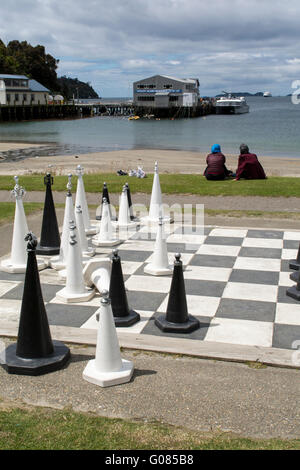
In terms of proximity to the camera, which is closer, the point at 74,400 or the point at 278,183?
the point at 74,400

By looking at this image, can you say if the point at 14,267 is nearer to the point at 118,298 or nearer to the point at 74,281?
the point at 74,281

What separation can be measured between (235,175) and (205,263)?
9.98m

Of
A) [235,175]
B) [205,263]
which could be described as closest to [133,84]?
[235,175]

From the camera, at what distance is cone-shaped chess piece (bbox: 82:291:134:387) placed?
4.61m

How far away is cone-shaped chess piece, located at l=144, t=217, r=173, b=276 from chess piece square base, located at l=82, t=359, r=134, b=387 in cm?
298

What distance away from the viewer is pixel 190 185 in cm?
1622

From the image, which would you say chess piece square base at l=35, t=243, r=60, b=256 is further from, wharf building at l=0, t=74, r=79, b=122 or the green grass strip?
wharf building at l=0, t=74, r=79, b=122

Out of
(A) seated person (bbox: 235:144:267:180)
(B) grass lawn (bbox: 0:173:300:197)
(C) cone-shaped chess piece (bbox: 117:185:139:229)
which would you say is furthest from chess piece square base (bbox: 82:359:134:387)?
(A) seated person (bbox: 235:144:267:180)

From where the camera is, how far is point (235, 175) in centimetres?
1767

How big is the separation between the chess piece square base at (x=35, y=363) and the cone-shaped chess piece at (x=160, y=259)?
2.85 m

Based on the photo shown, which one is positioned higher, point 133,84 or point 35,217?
point 133,84

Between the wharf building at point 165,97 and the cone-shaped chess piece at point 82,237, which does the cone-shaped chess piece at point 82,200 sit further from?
the wharf building at point 165,97
